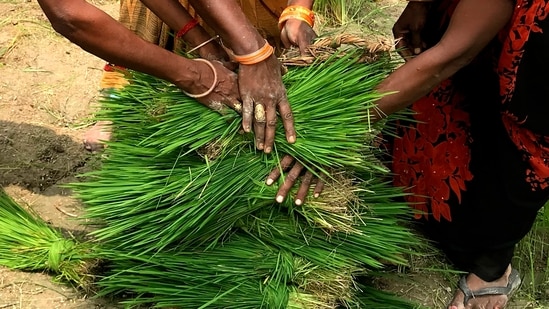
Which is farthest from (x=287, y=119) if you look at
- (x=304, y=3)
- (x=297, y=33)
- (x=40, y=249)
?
(x=40, y=249)

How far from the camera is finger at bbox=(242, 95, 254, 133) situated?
1.87 meters

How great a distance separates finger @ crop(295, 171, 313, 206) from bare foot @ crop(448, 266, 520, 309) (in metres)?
0.77

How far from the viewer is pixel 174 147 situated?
1862 millimetres

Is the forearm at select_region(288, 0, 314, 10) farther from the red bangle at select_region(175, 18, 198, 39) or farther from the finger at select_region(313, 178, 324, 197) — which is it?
the finger at select_region(313, 178, 324, 197)

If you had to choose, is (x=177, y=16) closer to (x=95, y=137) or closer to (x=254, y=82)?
(x=254, y=82)

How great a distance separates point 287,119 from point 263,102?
0.08 m

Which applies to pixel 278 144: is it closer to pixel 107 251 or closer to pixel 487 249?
pixel 107 251

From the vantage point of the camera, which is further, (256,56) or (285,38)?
(285,38)

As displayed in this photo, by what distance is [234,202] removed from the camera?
6.29 ft

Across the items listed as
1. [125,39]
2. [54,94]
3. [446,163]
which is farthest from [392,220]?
[54,94]

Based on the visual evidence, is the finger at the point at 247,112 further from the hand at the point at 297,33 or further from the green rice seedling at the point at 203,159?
the hand at the point at 297,33

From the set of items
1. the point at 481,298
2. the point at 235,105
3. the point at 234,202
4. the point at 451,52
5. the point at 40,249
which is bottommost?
the point at 481,298

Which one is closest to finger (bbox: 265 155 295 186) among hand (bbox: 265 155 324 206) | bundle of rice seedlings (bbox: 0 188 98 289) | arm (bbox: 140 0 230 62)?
hand (bbox: 265 155 324 206)

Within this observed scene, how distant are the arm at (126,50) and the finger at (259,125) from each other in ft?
0.26
